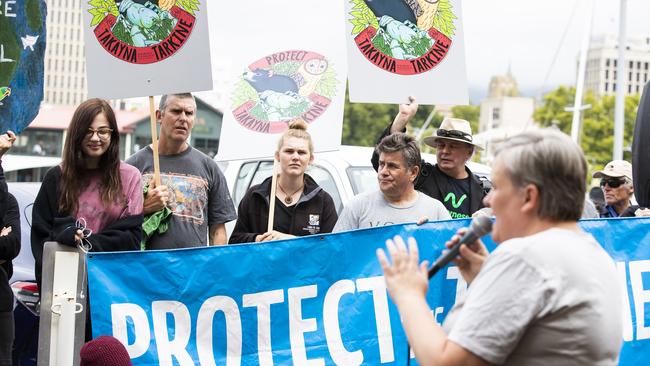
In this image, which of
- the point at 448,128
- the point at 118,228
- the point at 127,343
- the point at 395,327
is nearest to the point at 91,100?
the point at 118,228

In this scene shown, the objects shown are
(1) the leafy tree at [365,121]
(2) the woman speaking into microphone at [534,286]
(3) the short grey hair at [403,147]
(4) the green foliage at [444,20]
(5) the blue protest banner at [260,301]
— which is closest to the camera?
(2) the woman speaking into microphone at [534,286]

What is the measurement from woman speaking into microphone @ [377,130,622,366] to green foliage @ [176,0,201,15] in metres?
3.11

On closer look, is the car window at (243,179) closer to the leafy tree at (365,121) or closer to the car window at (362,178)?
the car window at (362,178)

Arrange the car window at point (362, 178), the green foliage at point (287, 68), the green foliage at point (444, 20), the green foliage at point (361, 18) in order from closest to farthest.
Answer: the green foliage at point (361, 18) → the green foliage at point (444, 20) → the green foliage at point (287, 68) → the car window at point (362, 178)

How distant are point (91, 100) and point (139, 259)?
926 mm

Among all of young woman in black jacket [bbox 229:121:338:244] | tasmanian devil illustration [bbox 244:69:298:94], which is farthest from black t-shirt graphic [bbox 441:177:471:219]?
tasmanian devil illustration [bbox 244:69:298:94]

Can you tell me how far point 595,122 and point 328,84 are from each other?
53.1m

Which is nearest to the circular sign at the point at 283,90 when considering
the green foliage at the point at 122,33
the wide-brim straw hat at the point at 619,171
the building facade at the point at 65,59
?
the green foliage at the point at 122,33

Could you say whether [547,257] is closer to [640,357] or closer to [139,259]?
[139,259]

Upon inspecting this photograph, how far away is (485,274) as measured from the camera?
2627 millimetres

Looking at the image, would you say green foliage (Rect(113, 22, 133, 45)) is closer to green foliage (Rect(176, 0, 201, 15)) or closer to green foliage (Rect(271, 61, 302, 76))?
green foliage (Rect(176, 0, 201, 15))

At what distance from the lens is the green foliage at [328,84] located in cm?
→ 651

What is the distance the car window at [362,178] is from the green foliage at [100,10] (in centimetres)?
282

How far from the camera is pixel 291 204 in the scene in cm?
604
